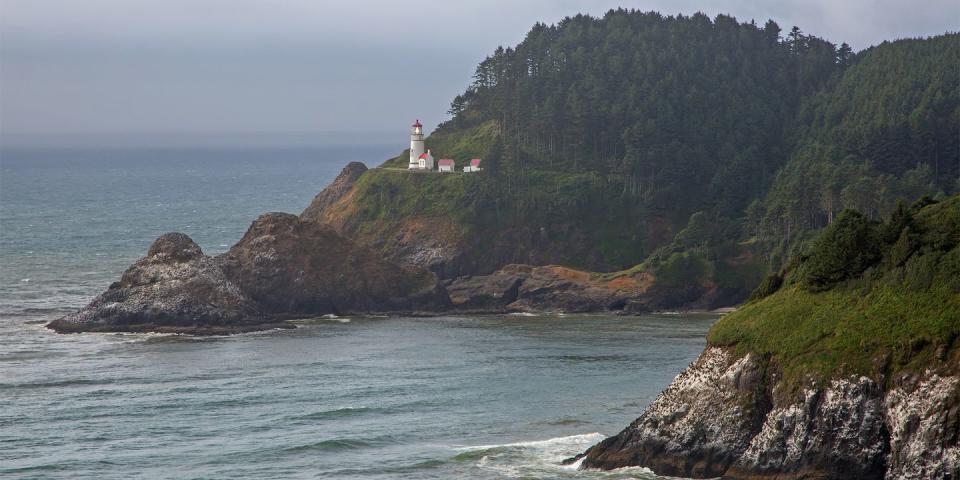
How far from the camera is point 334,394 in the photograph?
79.0m

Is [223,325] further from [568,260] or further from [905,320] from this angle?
[905,320]

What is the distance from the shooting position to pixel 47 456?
65.1m

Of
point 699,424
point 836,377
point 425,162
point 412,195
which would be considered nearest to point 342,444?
point 699,424

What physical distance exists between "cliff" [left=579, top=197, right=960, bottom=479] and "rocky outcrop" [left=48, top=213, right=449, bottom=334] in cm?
4996

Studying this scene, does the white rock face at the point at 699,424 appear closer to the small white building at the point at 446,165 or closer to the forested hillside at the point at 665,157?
the forested hillside at the point at 665,157

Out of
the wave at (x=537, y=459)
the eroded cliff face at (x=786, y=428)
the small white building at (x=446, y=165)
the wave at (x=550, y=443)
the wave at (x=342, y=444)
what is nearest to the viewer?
the eroded cliff face at (x=786, y=428)

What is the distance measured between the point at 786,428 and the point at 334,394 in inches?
1248

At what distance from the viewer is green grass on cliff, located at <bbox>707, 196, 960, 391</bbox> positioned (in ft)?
177

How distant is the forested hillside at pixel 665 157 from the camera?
4840 inches

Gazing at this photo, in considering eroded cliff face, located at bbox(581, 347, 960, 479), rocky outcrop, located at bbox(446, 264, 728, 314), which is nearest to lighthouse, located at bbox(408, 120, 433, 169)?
rocky outcrop, located at bbox(446, 264, 728, 314)

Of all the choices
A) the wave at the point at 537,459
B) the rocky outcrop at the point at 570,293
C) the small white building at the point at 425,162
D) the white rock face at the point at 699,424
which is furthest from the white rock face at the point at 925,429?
the small white building at the point at 425,162

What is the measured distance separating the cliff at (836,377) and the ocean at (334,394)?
276 cm

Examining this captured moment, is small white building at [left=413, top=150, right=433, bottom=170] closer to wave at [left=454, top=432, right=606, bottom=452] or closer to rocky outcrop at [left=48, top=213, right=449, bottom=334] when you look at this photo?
rocky outcrop at [left=48, top=213, right=449, bottom=334]

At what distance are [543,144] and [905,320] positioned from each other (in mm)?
98670
